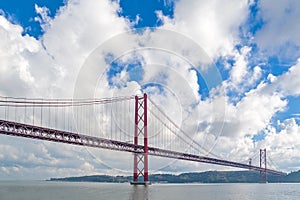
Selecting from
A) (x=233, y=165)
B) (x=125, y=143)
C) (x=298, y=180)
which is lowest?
(x=298, y=180)

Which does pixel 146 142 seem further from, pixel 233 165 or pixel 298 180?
pixel 298 180

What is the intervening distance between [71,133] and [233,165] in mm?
70133

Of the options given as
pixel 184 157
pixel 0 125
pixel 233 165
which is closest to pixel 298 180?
pixel 233 165

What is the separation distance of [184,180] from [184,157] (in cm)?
10108

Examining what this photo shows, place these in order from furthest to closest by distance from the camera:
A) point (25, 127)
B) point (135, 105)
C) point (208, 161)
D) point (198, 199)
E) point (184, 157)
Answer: point (208, 161), point (184, 157), point (135, 105), point (25, 127), point (198, 199)

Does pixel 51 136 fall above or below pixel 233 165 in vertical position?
above

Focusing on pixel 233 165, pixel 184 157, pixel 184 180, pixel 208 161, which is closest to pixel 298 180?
pixel 184 180

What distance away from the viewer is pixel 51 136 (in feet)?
186

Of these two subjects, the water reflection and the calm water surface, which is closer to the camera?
the water reflection

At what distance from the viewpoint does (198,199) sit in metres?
44.3

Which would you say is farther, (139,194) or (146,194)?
(146,194)

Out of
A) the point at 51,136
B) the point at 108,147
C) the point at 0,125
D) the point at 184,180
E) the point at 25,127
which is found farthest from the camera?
the point at 184,180

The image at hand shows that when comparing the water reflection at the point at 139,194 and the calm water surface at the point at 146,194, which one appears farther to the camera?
the calm water surface at the point at 146,194

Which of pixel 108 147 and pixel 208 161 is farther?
pixel 208 161
